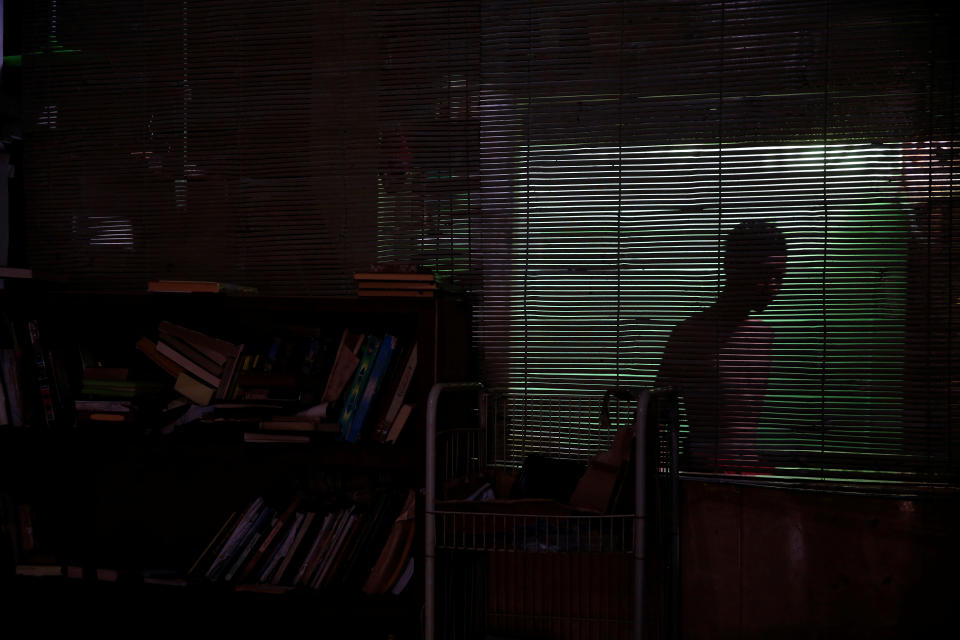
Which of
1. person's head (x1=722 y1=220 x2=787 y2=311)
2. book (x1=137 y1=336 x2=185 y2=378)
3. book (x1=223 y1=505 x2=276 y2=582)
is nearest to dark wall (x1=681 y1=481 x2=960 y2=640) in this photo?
person's head (x1=722 y1=220 x2=787 y2=311)

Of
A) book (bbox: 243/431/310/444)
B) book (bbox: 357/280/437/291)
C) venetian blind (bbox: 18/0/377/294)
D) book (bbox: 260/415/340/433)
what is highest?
venetian blind (bbox: 18/0/377/294)

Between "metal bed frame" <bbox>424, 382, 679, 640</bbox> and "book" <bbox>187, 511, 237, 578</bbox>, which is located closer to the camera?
"metal bed frame" <bbox>424, 382, 679, 640</bbox>

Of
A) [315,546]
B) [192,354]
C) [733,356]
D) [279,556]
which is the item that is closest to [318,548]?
[315,546]

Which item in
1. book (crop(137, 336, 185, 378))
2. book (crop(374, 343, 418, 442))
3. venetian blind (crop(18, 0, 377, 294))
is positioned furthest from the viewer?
venetian blind (crop(18, 0, 377, 294))

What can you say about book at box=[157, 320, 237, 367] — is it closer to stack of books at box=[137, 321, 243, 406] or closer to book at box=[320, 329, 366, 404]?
stack of books at box=[137, 321, 243, 406]

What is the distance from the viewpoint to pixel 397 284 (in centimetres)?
219

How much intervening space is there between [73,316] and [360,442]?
123 centimetres

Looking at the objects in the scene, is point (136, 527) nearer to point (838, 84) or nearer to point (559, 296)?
point (559, 296)

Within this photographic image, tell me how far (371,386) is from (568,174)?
97 centimetres

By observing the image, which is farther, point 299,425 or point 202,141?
point 202,141

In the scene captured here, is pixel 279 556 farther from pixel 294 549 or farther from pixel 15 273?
pixel 15 273

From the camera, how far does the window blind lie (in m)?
2.27

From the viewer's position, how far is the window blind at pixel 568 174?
227cm

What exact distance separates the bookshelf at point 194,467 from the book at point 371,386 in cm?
3
